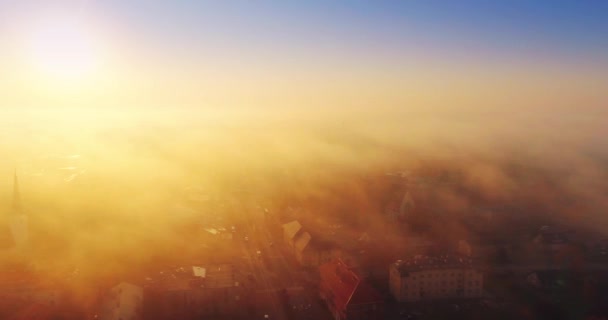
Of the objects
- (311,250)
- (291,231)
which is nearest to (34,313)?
(311,250)

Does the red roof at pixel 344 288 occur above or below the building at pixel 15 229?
above

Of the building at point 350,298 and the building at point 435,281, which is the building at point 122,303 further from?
the building at point 435,281

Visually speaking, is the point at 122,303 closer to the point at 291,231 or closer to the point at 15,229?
the point at 15,229

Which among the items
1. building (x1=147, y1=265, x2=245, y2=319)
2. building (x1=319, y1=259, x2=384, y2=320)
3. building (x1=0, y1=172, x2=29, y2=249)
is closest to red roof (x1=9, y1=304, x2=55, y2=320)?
building (x1=147, y1=265, x2=245, y2=319)

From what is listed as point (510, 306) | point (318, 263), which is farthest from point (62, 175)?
point (510, 306)

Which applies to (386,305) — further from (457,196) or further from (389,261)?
(457,196)

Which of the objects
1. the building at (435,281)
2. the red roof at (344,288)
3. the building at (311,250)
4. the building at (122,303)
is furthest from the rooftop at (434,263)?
the building at (122,303)

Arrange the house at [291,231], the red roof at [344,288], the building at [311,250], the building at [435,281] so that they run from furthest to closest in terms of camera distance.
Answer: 1. the house at [291,231]
2. the building at [311,250]
3. the building at [435,281]
4. the red roof at [344,288]
